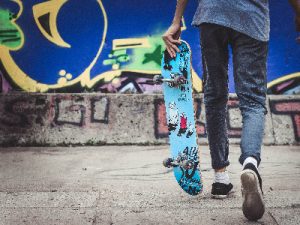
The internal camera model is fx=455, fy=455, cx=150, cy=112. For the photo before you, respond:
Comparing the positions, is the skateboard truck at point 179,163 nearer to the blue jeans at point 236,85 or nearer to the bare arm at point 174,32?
the blue jeans at point 236,85

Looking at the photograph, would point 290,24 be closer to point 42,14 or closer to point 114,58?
point 114,58

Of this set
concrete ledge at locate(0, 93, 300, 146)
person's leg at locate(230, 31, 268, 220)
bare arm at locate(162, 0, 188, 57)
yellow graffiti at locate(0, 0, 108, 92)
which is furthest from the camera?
yellow graffiti at locate(0, 0, 108, 92)

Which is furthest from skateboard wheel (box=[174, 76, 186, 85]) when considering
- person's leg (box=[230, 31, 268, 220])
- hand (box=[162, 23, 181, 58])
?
person's leg (box=[230, 31, 268, 220])

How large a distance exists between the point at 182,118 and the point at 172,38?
19.6 inches

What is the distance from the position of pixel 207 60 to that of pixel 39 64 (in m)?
3.53

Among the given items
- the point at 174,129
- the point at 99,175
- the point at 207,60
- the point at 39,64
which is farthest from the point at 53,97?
the point at 207,60

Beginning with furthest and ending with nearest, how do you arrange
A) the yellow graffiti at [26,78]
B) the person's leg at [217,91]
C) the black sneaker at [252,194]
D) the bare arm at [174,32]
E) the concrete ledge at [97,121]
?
1. the yellow graffiti at [26,78]
2. the concrete ledge at [97,121]
3. the bare arm at [174,32]
4. the person's leg at [217,91]
5. the black sneaker at [252,194]

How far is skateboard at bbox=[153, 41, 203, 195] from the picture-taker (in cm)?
276

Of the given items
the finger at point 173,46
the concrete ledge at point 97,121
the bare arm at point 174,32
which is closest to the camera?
the bare arm at point 174,32

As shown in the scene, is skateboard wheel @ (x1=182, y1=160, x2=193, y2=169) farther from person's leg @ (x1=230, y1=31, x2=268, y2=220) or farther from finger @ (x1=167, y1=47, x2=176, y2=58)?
finger @ (x1=167, y1=47, x2=176, y2=58)

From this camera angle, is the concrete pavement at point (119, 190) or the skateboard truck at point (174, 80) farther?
the skateboard truck at point (174, 80)

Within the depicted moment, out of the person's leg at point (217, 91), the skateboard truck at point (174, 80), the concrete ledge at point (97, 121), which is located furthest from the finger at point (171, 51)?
the concrete ledge at point (97, 121)

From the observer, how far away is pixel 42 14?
18.8ft

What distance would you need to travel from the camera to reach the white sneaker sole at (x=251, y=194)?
6.90ft
